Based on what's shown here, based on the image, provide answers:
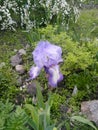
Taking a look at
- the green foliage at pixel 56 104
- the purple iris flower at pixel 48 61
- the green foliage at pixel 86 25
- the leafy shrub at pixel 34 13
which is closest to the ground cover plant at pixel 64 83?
the green foliage at pixel 56 104

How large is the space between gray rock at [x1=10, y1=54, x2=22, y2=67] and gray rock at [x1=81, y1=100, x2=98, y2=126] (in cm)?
97

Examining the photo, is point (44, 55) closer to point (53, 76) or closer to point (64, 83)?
point (53, 76)

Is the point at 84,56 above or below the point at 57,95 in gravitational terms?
above

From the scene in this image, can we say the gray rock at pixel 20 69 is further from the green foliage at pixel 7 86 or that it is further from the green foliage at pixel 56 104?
the green foliage at pixel 56 104

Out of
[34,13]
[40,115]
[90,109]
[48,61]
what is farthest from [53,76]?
[34,13]

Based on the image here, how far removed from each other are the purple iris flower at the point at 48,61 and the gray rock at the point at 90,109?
1224 millimetres

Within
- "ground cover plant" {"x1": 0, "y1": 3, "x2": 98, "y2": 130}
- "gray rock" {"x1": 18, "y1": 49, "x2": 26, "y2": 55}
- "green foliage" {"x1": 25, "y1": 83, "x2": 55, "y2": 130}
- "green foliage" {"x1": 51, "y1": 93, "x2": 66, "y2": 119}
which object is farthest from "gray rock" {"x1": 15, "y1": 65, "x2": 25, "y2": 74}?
"green foliage" {"x1": 25, "y1": 83, "x2": 55, "y2": 130}

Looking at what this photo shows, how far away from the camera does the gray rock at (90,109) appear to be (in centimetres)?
352

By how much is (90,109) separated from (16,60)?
1.16m

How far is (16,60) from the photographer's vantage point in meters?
4.37

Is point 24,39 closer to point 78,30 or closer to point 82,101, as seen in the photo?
point 78,30

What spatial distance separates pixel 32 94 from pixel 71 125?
0.60 meters

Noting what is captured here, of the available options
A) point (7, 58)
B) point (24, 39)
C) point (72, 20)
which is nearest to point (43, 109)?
point (7, 58)

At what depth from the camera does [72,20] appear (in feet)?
17.3
